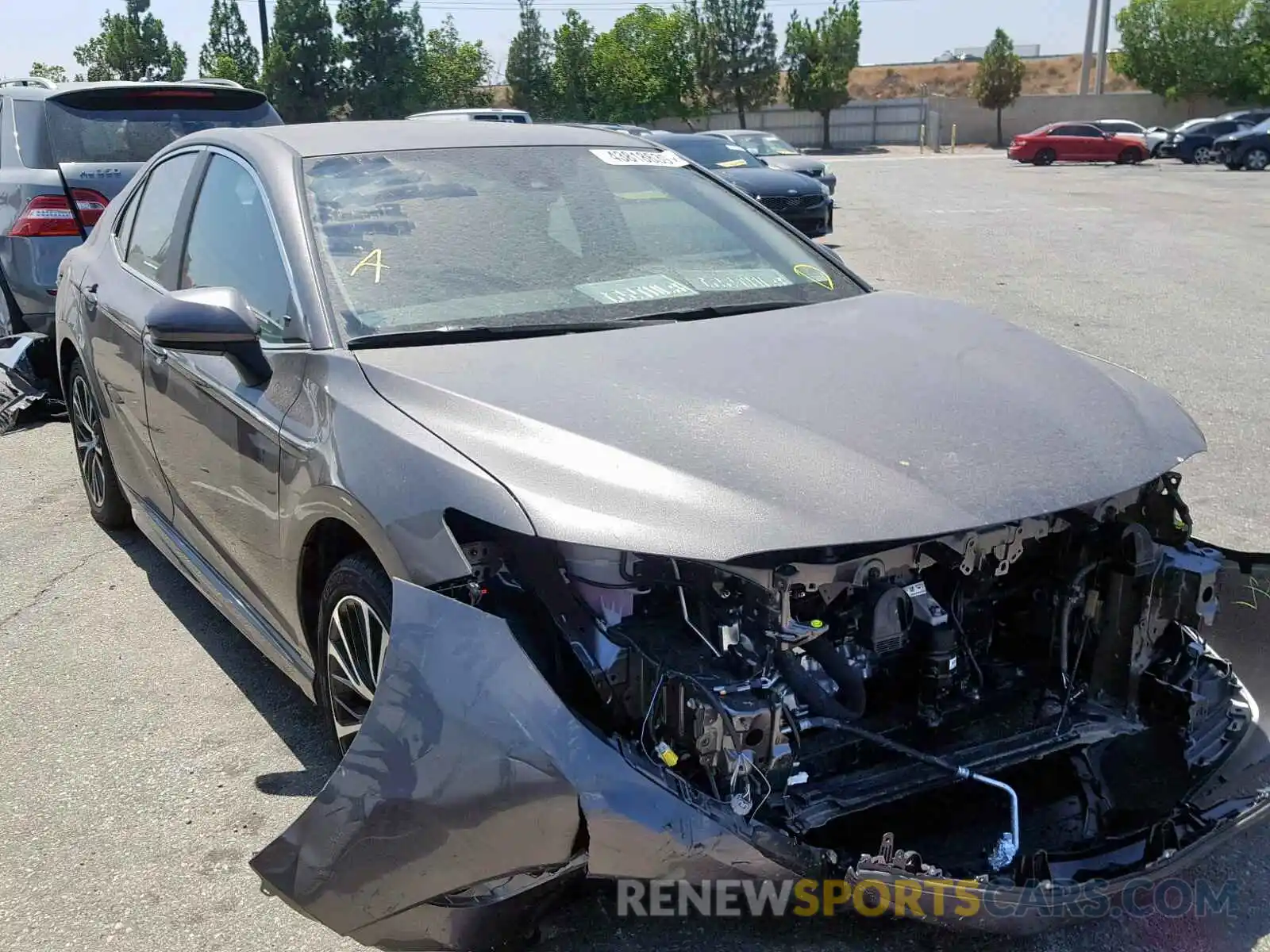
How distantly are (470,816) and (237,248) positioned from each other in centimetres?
208

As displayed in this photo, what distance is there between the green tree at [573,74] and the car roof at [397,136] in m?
61.4

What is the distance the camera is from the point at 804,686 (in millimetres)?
2363

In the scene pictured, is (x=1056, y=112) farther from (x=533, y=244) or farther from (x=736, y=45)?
(x=533, y=244)

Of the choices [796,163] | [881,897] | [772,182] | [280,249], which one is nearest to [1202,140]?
[796,163]

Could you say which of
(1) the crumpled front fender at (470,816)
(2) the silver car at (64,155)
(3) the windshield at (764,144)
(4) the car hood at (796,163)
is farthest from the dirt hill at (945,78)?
(1) the crumpled front fender at (470,816)

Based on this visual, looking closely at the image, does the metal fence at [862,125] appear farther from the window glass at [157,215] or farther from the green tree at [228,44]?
the window glass at [157,215]

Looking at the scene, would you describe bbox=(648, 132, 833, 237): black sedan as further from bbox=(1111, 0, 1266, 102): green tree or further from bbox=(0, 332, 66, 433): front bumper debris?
bbox=(1111, 0, 1266, 102): green tree

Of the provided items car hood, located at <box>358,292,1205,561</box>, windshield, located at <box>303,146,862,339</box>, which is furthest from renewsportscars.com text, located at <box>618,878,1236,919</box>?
windshield, located at <box>303,146,862,339</box>

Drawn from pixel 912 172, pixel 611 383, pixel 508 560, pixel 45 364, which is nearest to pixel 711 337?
pixel 611 383

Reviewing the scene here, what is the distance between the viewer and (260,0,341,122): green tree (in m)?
56.8

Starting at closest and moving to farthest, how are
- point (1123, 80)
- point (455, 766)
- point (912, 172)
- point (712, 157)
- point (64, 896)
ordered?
point (455, 766) → point (64, 896) → point (712, 157) → point (912, 172) → point (1123, 80)

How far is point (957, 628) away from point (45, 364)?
6.41m

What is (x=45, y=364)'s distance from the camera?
716cm

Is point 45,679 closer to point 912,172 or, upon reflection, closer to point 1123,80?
point 912,172
